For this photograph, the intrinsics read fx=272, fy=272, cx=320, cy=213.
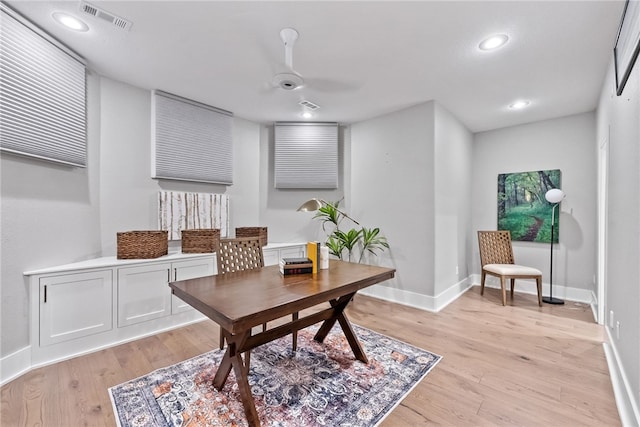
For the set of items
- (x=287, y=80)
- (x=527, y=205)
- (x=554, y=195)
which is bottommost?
(x=527, y=205)

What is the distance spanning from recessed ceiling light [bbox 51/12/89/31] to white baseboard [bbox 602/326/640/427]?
172 inches

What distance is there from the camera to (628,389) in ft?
5.51

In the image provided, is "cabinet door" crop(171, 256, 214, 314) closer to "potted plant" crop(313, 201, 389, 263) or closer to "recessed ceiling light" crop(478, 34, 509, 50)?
"potted plant" crop(313, 201, 389, 263)

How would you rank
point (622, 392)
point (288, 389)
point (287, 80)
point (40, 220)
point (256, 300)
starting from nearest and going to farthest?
point (256, 300)
point (622, 392)
point (288, 389)
point (287, 80)
point (40, 220)

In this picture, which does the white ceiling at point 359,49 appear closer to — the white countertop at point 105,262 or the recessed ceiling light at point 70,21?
the recessed ceiling light at point 70,21

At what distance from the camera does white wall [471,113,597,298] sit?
3.75 meters

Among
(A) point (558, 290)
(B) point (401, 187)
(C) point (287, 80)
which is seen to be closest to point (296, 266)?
(C) point (287, 80)

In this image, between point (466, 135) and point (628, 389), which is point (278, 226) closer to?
point (466, 135)

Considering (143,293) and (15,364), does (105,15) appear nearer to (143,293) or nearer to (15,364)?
(143,293)

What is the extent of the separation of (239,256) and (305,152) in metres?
2.26

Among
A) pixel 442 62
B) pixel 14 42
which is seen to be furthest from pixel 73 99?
pixel 442 62

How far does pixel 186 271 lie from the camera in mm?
2998

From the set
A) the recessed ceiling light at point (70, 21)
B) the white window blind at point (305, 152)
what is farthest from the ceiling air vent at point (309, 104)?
the recessed ceiling light at point (70, 21)

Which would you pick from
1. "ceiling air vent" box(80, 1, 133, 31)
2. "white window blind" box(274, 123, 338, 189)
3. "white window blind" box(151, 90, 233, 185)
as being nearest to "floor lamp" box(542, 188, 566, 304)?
"white window blind" box(274, 123, 338, 189)
